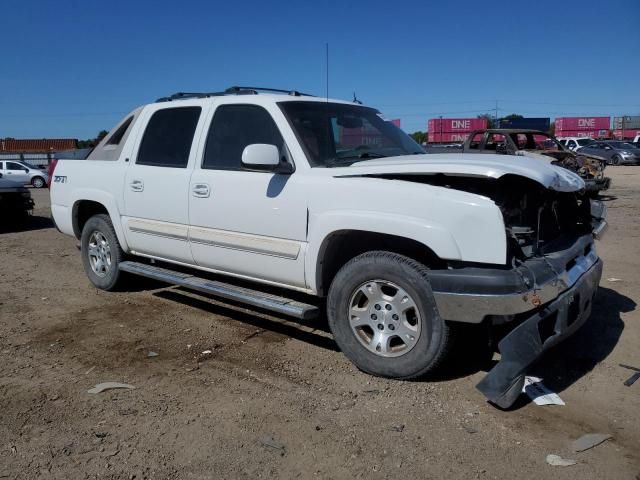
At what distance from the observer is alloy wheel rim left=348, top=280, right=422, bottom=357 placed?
12.5 ft

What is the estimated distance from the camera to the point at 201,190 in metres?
4.90

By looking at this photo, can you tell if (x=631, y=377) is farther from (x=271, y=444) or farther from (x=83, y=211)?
(x=83, y=211)

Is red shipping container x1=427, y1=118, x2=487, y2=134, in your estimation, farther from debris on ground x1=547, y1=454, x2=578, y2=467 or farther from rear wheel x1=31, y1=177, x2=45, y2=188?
debris on ground x1=547, y1=454, x2=578, y2=467

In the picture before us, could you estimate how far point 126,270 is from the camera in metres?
A: 5.92

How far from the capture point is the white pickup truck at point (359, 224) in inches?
137

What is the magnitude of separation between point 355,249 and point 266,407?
4.37ft

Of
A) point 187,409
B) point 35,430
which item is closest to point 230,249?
point 187,409

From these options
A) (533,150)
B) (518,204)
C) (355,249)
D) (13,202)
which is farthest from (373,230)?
(533,150)

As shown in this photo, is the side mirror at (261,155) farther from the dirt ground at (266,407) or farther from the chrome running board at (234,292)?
the dirt ground at (266,407)

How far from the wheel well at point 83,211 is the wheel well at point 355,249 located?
3176 millimetres

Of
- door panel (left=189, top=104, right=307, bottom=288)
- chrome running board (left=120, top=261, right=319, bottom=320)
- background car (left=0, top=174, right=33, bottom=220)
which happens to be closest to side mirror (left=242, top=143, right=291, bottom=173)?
A: door panel (left=189, top=104, right=307, bottom=288)

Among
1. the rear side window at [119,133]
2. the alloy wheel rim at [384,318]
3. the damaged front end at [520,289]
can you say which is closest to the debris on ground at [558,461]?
the damaged front end at [520,289]

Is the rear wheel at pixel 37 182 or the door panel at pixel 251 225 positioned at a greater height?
the door panel at pixel 251 225

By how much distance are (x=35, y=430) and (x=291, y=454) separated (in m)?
1.52
